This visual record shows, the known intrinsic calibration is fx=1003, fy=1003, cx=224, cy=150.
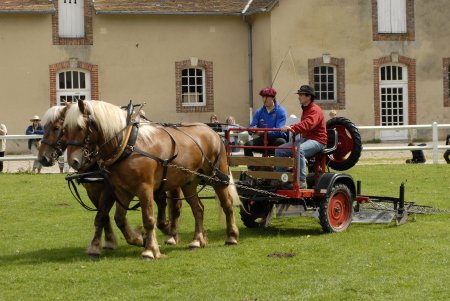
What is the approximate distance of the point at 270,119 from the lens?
14.0 m

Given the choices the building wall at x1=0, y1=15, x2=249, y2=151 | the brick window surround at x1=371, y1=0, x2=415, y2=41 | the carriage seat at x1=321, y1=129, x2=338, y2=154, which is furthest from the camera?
the brick window surround at x1=371, y1=0, x2=415, y2=41

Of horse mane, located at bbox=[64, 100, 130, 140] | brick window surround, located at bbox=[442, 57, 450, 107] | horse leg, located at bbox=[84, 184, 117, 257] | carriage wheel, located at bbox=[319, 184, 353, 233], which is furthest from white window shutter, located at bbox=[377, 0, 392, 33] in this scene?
horse mane, located at bbox=[64, 100, 130, 140]

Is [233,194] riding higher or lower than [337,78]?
lower

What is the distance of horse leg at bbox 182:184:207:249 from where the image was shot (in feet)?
41.1

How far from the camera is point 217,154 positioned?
42.4 ft

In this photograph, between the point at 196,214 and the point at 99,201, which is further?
the point at 196,214

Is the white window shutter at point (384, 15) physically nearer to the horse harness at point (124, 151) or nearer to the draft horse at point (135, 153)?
the draft horse at point (135, 153)

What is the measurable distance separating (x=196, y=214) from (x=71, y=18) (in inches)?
973

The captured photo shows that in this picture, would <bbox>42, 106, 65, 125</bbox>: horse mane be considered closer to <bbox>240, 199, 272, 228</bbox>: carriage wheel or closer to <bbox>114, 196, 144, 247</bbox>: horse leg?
<bbox>114, 196, 144, 247</bbox>: horse leg

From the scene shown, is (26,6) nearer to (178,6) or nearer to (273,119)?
(178,6)

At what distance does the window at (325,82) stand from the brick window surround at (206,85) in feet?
12.9

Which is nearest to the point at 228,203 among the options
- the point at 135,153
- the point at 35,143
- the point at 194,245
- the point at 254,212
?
the point at 194,245

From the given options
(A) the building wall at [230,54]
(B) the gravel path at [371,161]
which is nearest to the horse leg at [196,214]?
(B) the gravel path at [371,161]

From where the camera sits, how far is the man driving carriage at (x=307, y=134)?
13070 millimetres
